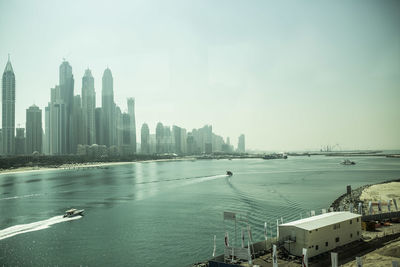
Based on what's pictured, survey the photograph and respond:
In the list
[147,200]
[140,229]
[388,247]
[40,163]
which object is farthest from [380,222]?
[40,163]

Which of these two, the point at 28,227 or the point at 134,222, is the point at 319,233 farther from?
the point at 28,227

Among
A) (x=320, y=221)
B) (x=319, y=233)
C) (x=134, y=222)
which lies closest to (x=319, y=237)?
(x=319, y=233)

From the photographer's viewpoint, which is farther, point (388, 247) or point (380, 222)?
point (380, 222)

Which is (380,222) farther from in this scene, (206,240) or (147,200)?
(147,200)

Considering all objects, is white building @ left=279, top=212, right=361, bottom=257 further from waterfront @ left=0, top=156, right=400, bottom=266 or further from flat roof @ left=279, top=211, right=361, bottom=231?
waterfront @ left=0, top=156, right=400, bottom=266

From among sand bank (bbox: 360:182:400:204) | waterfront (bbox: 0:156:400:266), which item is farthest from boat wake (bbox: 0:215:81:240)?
sand bank (bbox: 360:182:400:204)

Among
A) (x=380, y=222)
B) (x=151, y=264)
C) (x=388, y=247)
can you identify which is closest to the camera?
(x=388, y=247)

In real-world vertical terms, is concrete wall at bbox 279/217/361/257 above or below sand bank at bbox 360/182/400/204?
above
